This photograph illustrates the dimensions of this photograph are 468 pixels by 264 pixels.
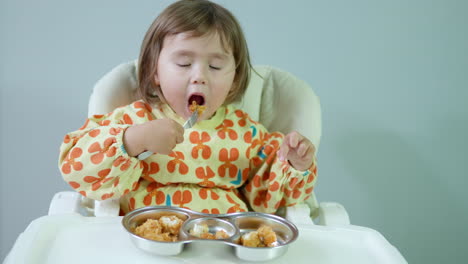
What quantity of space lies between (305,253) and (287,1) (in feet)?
3.15

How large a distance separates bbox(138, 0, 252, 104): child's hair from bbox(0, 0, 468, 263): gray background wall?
0.45m

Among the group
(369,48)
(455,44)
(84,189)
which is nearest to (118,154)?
(84,189)

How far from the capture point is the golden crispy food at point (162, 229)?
764 millimetres

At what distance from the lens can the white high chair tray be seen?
719mm

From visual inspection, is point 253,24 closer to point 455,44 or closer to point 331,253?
point 455,44

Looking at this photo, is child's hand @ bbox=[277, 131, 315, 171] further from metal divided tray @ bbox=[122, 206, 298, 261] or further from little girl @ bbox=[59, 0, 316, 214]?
metal divided tray @ bbox=[122, 206, 298, 261]

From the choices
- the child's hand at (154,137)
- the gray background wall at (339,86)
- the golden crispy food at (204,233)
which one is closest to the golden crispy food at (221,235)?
the golden crispy food at (204,233)

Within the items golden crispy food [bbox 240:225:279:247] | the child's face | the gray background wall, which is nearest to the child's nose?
the child's face

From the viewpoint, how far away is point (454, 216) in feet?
5.69

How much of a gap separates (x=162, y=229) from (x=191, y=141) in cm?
31

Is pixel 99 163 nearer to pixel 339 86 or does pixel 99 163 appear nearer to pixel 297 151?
pixel 297 151

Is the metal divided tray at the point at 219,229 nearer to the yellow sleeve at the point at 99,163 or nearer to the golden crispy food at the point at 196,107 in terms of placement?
the yellow sleeve at the point at 99,163

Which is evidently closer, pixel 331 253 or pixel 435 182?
pixel 331 253

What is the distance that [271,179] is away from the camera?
3.43 feet
